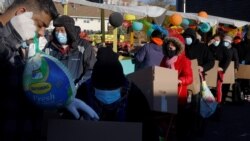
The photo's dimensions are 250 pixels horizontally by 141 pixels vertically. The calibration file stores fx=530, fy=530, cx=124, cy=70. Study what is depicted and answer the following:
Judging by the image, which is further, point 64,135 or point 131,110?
point 131,110

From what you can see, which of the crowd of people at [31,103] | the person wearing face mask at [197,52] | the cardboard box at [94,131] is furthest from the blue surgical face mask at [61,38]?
the person wearing face mask at [197,52]

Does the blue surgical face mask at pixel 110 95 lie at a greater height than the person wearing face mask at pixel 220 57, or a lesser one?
greater

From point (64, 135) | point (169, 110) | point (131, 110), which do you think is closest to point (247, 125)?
point (169, 110)

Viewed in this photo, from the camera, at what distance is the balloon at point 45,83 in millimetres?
2857

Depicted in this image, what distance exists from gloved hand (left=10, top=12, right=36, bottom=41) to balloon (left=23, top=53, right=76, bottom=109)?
0.14 metres

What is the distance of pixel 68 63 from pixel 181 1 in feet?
109

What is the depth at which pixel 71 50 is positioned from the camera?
252 inches

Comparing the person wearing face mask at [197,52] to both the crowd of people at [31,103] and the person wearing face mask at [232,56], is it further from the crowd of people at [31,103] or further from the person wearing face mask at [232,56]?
the crowd of people at [31,103]

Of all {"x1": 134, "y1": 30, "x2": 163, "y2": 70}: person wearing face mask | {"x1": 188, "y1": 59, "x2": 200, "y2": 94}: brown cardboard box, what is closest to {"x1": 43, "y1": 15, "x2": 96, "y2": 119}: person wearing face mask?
{"x1": 188, "y1": 59, "x2": 200, "y2": 94}: brown cardboard box

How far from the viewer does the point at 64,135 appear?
10.0 feet

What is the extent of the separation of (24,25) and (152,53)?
5724 millimetres

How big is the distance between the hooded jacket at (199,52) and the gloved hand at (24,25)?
7.05m

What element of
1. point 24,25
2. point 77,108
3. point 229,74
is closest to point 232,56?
point 229,74

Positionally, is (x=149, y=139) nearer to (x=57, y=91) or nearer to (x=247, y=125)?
(x=57, y=91)
